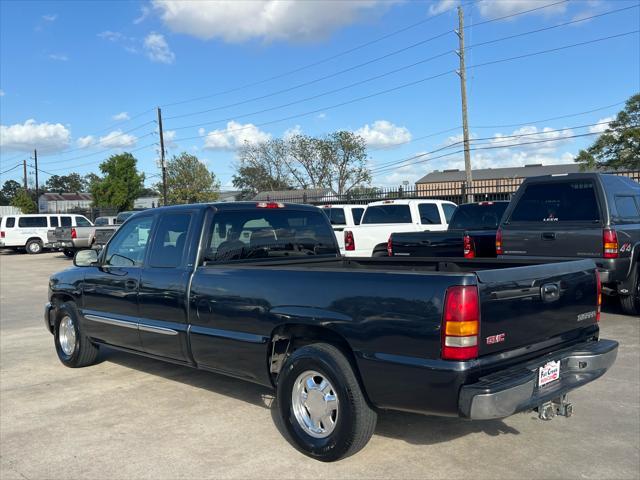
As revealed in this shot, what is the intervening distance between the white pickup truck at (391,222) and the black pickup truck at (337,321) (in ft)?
27.2

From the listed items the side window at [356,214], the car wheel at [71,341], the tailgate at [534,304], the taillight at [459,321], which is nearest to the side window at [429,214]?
the side window at [356,214]

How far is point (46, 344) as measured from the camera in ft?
27.1

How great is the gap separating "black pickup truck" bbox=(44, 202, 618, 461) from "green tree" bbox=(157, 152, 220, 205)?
58005 millimetres

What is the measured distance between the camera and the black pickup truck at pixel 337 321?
11.3 feet

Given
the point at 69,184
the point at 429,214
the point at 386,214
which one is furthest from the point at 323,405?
the point at 69,184

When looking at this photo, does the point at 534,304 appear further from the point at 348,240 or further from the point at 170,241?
the point at 348,240

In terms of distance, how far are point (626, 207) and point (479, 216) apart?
4312 mm

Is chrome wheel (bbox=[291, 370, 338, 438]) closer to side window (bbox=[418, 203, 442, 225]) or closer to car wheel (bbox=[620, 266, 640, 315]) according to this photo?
car wheel (bbox=[620, 266, 640, 315])

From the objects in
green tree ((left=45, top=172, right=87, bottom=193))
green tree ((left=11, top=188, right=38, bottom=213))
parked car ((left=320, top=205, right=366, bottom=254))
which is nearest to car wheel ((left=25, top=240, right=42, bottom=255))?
parked car ((left=320, top=205, right=366, bottom=254))

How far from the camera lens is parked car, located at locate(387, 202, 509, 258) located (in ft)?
33.7

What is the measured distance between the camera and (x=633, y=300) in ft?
28.0

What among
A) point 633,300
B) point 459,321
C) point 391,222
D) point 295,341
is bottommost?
point 633,300

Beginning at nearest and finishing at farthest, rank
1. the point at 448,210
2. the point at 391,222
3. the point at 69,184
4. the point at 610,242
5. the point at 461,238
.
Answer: the point at 610,242 → the point at 461,238 → the point at 391,222 → the point at 448,210 → the point at 69,184

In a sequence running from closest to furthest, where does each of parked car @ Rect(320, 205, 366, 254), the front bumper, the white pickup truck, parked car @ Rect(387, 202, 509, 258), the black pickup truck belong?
the front bumper, the black pickup truck, parked car @ Rect(387, 202, 509, 258), the white pickup truck, parked car @ Rect(320, 205, 366, 254)
